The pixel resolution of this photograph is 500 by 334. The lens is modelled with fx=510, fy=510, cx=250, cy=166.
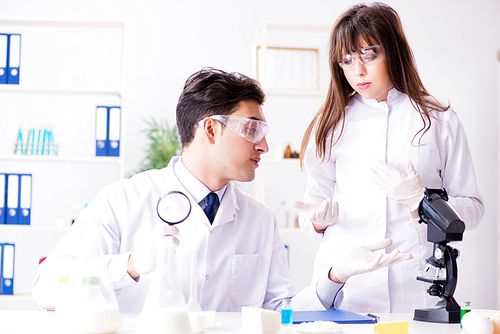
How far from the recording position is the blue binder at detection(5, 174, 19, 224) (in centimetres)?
331

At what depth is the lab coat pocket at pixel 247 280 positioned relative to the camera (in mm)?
1619

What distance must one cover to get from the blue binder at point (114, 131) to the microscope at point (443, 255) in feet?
8.19

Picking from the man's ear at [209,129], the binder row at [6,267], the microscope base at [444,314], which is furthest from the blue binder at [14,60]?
the microscope base at [444,314]

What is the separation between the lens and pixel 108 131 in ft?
A: 11.2

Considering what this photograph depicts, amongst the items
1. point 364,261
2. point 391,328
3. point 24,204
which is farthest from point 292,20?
point 391,328

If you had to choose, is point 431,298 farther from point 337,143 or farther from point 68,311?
point 68,311

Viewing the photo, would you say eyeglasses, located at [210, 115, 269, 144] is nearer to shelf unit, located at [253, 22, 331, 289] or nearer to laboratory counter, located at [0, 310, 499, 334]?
laboratory counter, located at [0, 310, 499, 334]

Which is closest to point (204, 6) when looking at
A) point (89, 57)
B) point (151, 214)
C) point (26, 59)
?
point (89, 57)

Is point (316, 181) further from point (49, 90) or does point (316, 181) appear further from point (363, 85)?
point (49, 90)

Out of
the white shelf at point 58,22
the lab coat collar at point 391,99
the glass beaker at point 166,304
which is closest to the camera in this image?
the glass beaker at point 166,304

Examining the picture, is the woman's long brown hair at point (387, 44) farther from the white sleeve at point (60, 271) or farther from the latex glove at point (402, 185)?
the white sleeve at point (60, 271)

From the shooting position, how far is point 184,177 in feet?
5.52

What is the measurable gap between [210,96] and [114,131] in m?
1.88

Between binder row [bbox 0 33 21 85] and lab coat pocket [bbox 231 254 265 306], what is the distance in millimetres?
2493
